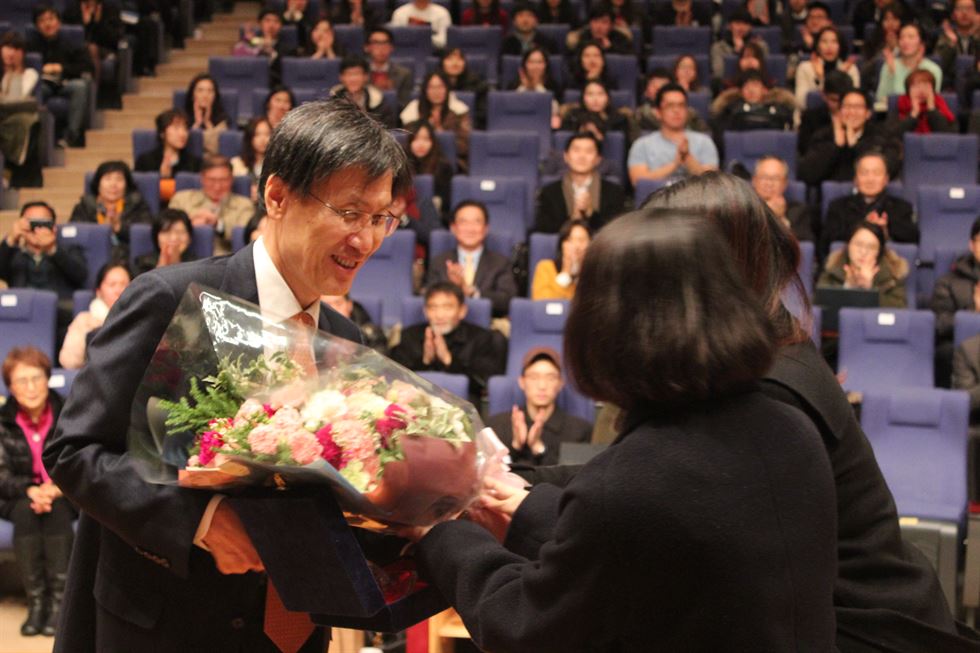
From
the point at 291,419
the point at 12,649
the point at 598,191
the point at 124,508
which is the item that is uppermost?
the point at 291,419

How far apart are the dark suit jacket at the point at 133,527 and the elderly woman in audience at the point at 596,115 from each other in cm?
709

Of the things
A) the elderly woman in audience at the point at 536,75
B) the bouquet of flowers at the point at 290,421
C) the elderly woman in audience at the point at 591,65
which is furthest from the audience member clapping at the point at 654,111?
the bouquet of flowers at the point at 290,421

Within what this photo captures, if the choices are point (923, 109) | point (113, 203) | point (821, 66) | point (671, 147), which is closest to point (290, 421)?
point (113, 203)

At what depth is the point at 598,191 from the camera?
7.94 meters

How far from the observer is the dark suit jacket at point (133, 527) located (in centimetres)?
175

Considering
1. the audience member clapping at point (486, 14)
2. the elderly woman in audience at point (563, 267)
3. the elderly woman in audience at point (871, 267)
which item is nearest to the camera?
the elderly woman in audience at point (871, 267)

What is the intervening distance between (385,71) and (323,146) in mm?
7990

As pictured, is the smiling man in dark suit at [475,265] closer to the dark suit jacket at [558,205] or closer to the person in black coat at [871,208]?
the dark suit jacket at [558,205]

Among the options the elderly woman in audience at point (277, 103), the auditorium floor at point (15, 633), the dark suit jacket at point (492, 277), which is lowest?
the auditorium floor at point (15, 633)

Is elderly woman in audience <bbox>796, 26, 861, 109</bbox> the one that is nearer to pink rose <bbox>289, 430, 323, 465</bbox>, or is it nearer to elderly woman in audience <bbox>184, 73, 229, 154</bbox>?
elderly woman in audience <bbox>184, 73, 229, 154</bbox>

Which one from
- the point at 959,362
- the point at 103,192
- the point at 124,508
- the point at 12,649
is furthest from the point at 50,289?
the point at 124,508

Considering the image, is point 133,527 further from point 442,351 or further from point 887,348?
point 887,348

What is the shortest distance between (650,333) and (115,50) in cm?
1015

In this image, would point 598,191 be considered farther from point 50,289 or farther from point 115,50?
point 115,50
